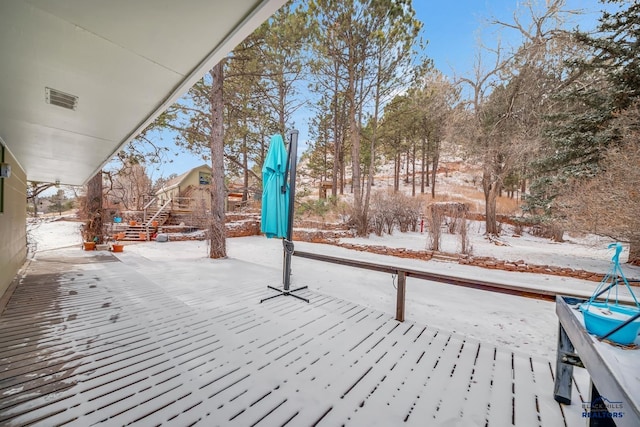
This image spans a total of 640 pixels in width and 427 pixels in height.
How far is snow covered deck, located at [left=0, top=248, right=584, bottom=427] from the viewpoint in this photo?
1649mm

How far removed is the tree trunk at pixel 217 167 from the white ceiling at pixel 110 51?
418cm

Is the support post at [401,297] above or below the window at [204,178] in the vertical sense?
below

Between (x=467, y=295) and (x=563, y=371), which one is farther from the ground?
(x=563, y=371)

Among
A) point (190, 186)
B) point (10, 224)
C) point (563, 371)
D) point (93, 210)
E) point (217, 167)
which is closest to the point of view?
point (563, 371)

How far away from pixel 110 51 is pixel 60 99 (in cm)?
122

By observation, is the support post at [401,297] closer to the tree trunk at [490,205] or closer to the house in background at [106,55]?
the house in background at [106,55]

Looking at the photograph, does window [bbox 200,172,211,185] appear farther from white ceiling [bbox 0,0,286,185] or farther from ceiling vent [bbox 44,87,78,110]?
ceiling vent [bbox 44,87,78,110]

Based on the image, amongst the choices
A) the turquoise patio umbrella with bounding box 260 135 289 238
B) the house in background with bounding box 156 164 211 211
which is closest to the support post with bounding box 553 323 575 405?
the turquoise patio umbrella with bounding box 260 135 289 238

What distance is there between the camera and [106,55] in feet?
5.43

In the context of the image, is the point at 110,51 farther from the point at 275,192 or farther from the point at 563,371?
the point at 563,371

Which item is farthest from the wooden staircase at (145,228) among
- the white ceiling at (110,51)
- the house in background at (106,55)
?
the white ceiling at (110,51)

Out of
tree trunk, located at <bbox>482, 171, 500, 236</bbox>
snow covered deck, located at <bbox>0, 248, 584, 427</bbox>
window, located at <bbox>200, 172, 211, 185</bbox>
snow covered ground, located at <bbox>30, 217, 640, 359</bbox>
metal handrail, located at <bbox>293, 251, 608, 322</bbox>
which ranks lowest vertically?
snow covered ground, located at <bbox>30, 217, 640, 359</bbox>

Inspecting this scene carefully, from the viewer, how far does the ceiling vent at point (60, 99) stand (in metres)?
2.15

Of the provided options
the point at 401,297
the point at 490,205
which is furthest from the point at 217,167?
the point at 490,205
